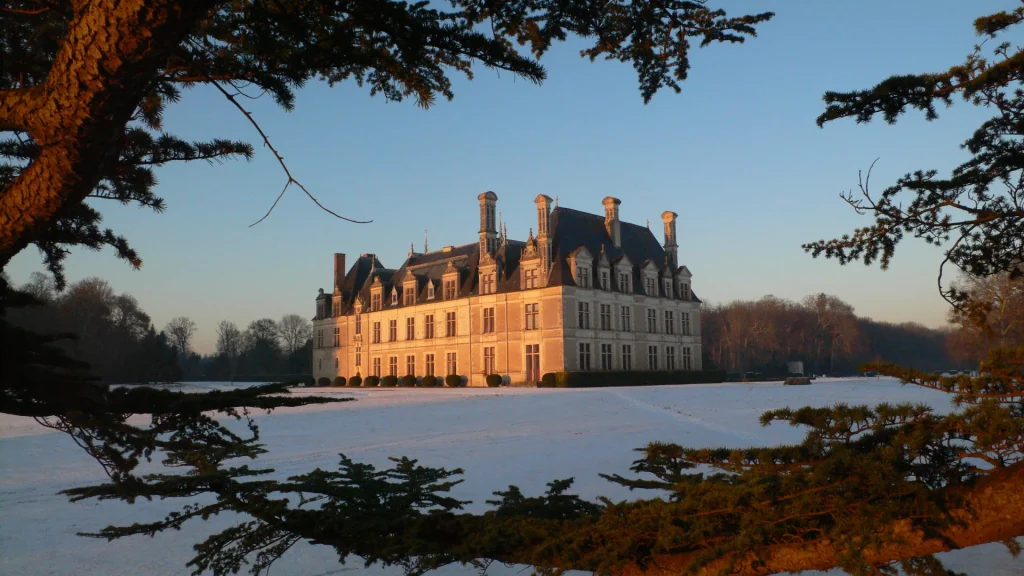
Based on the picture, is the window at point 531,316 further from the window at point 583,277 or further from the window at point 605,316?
the window at point 605,316

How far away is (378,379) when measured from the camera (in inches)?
1700

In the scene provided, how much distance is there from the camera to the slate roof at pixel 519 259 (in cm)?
3631

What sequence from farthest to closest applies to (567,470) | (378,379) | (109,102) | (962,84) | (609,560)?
(378,379) → (567,470) → (962,84) → (609,560) → (109,102)

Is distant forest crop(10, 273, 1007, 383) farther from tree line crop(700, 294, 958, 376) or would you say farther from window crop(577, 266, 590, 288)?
window crop(577, 266, 590, 288)

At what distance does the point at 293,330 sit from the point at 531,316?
221ft

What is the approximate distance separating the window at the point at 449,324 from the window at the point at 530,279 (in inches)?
217

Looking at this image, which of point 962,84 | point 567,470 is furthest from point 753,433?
point 962,84

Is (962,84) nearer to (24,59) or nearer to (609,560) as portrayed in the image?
(609,560)

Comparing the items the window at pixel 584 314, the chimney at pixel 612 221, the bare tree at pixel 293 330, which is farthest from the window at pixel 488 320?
the bare tree at pixel 293 330

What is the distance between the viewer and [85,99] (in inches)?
85.2

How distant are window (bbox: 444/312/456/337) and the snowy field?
19.2 m

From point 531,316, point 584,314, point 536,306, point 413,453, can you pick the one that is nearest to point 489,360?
point 531,316

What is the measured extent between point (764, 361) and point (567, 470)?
72674mm

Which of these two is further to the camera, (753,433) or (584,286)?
(584,286)
